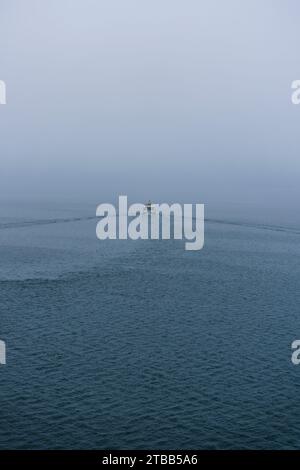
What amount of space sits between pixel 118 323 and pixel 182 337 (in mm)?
11228

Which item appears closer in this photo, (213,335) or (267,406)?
(267,406)

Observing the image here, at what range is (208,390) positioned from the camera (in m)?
56.0

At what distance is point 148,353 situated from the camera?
6625cm

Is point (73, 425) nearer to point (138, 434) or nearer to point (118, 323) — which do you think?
point (138, 434)

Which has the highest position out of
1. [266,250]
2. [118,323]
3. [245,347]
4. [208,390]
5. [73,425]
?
[266,250]

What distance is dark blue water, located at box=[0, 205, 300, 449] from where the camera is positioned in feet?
159

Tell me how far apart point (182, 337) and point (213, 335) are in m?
4.77

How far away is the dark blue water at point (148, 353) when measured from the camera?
48312 millimetres
